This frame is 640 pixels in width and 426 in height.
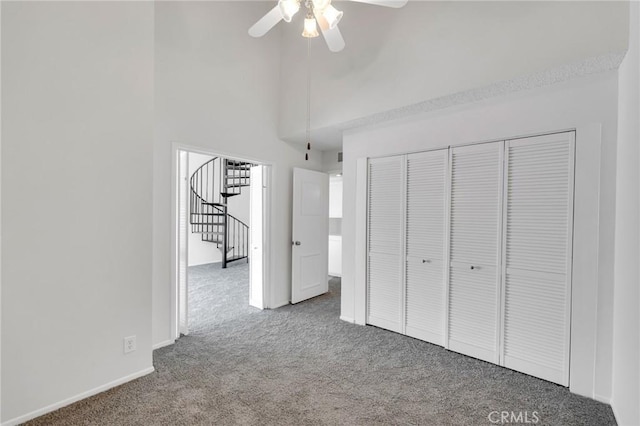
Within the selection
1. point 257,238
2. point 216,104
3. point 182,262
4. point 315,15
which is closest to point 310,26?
point 315,15

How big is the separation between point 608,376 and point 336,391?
1.93 m

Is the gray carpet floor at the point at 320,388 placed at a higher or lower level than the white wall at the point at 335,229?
lower

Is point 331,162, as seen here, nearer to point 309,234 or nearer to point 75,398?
point 309,234

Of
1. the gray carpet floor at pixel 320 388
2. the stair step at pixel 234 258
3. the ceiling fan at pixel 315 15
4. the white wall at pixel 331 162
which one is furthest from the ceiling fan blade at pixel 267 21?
the stair step at pixel 234 258

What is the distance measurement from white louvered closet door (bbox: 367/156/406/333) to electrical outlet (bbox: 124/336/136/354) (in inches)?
93.4

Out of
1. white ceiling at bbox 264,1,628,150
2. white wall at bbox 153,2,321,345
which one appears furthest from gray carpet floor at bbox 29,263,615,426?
white ceiling at bbox 264,1,628,150

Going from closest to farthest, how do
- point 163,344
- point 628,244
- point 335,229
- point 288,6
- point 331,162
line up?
point 628,244 → point 288,6 → point 163,344 → point 331,162 → point 335,229

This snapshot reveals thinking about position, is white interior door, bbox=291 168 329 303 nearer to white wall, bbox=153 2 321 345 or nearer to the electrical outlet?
white wall, bbox=153 2 321 345

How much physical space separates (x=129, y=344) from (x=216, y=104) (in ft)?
8.27

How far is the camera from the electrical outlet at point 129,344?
242 centimetres

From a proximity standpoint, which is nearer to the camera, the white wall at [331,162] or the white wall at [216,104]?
the white wall at [216,104]

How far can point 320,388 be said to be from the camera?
7.75 ft

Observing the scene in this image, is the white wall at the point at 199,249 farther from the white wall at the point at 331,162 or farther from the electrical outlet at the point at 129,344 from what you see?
the electrical outlet at the point at 129,344

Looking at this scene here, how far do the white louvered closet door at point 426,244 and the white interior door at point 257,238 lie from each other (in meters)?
1.96
